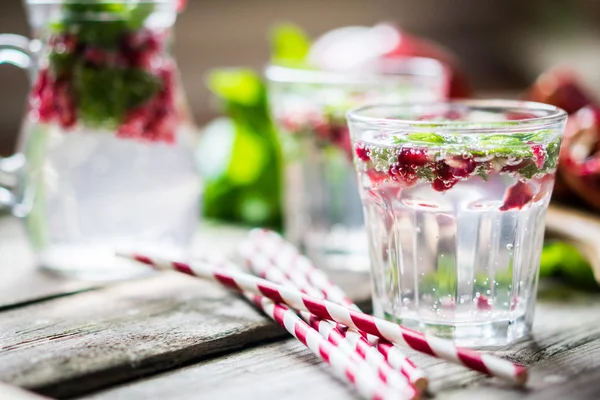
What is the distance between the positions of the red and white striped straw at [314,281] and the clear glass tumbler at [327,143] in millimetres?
75

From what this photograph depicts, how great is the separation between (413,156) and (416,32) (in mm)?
1669

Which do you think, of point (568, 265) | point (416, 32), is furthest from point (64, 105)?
point (416, 32)

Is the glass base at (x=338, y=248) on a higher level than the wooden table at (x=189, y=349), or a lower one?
lower

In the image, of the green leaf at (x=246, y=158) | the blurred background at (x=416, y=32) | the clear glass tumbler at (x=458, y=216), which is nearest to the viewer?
the clear glass tumbler at (x=458, y=216)

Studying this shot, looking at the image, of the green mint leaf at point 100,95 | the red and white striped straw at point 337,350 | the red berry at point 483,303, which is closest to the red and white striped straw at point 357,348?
the red and white striped straw at point 337,350

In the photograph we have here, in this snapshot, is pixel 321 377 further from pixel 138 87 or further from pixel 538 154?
pixel 138 87

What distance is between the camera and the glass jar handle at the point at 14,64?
83cm

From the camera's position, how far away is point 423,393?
20.9 inches

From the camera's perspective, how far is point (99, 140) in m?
0.81

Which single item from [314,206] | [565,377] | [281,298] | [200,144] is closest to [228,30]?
[200,144]

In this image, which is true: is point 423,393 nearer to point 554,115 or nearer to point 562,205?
point 554,115

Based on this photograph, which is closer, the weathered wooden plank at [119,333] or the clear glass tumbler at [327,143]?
the weathered wooden plank at [119,333]

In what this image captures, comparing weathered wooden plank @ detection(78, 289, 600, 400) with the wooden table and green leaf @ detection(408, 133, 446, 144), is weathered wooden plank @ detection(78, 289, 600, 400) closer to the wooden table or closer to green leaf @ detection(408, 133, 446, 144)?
the wooden table

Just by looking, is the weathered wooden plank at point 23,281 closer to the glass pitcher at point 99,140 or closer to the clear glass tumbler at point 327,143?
the glass pitcher at point 99,140
